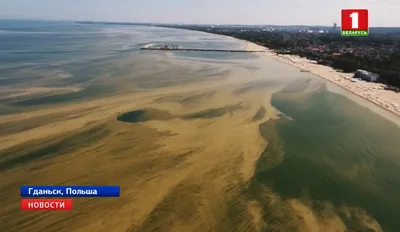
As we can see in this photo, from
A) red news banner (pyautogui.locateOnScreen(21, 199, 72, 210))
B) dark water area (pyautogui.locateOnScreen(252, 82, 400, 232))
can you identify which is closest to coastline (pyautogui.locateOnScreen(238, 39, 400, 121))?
dark water area (pyautogui.locateOnScreen(252, 82, 400, 232))

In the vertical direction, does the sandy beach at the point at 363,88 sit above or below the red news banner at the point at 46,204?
above

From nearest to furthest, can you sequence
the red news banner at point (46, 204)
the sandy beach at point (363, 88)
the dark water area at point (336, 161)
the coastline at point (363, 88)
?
the red news banner at point (46, 204), the dark water area at point (336, 161), the coastline at point (363, 88), the sandy beach at point (363, 88)

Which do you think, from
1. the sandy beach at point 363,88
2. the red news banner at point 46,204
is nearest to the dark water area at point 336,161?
the sandy beach at point 363,88

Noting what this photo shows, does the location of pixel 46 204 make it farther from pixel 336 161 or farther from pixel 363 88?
pixel 363 88

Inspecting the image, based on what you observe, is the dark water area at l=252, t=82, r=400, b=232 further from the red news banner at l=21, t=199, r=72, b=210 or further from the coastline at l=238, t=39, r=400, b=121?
the red news banner at l=21, t=199, r=72, b=210

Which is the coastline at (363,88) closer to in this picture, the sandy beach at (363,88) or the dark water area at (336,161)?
the sandy beach at (363,88)

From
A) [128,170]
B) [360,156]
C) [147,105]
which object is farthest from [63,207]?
[360,156]
